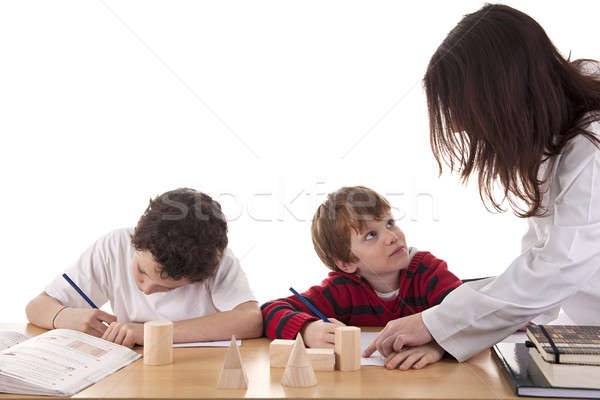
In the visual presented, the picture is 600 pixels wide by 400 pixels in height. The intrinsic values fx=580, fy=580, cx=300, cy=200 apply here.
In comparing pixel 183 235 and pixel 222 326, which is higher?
pixel 183 235

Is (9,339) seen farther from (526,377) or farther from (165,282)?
(526,377)

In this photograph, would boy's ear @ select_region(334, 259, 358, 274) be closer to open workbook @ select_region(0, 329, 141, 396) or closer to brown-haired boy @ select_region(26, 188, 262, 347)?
brown-haired boy @ select_region(26, 188, 262, 347)

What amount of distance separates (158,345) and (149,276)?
1.02 ft

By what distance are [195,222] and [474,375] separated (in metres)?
0.72

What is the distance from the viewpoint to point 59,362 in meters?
1.02

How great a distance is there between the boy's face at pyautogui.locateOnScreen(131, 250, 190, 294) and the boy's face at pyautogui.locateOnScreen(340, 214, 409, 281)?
0.46 m

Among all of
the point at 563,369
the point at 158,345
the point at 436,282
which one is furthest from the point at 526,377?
the point at 158,345

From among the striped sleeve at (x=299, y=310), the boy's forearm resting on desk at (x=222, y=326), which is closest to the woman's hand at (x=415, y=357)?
the striped sleeve at (x=299, y=310)

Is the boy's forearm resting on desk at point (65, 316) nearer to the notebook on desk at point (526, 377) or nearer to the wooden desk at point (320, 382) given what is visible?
the wooden desk at point (320, 382)

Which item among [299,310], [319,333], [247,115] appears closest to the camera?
[319,333]

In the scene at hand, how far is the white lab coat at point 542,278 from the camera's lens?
3.36ft

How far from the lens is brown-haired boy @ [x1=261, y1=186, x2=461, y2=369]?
1492 millimetres

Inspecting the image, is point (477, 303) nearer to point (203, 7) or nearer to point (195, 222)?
point (195, 222)

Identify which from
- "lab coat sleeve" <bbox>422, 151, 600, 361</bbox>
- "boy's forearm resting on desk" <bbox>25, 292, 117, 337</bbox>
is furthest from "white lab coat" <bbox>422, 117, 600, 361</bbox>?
"boy's forearm resting on desk" <bbox>25, 292, 117, 337</bbox>
